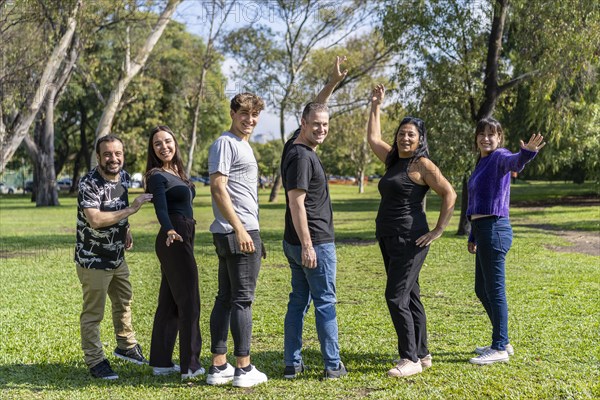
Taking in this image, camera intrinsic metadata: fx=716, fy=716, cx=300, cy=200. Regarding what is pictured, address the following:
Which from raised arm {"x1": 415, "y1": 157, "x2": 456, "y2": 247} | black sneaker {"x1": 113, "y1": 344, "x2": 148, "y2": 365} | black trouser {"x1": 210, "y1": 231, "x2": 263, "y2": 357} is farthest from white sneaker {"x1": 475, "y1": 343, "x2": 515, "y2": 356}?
black sneaker {"x1": 113, "y1": 344, "x2": 148, "y2": 365}

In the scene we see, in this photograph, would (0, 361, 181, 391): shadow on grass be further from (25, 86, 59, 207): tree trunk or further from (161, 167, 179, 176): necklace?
(25, 86, 59, 207): tree trunk

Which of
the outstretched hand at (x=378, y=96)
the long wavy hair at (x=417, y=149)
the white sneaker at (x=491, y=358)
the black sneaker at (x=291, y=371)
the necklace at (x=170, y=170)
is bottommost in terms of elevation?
the black sneaker at (x=291, y=371)

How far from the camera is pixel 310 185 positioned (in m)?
5.27

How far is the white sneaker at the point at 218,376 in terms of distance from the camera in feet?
17.4

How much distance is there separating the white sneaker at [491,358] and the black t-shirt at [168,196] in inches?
101

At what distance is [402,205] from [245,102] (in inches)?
55.9

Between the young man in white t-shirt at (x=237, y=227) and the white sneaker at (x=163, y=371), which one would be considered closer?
the young man in white t-shirt at (x=237, y=227)

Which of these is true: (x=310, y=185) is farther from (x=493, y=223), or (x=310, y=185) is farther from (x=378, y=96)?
(x=493, y=223)

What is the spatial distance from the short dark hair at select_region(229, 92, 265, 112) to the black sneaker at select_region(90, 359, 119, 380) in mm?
2231

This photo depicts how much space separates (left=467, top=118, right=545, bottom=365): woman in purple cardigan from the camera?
5.76 metres

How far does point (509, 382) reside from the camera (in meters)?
5.27

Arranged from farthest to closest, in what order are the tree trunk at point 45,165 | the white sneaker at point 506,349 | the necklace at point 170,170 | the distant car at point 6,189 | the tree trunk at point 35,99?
the distant car at point 6,189 → the tree trunk at point 45,165 → the tree trunk at point 35,99 → the white sneaker at point 506,349 → the necklace at point 170,170

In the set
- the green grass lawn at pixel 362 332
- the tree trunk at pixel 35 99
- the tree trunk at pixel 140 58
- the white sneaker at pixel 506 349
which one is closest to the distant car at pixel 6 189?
the tree trunk at pixel 140 58

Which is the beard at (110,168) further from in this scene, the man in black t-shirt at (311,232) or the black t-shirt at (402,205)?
the black t-shirt at (402,205)
